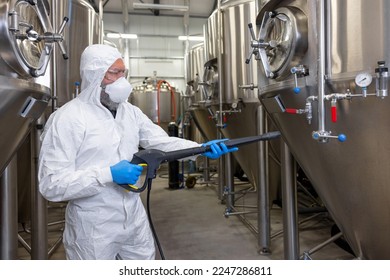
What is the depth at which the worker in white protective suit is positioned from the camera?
39.0 inches

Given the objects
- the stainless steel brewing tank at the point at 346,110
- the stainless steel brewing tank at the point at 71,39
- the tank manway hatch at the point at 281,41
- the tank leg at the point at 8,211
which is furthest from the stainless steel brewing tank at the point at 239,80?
the tank leg at the point at 8,211

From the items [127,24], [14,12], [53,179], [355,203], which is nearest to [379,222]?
[355,203]

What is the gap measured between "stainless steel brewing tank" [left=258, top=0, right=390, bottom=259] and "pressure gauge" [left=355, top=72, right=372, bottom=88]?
4cm

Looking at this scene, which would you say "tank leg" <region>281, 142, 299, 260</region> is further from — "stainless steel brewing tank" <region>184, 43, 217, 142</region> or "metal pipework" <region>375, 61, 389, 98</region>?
"stainless steel brewing tank" <region>184, 43, 217, 142</region>

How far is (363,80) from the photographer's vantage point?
2.85 ft

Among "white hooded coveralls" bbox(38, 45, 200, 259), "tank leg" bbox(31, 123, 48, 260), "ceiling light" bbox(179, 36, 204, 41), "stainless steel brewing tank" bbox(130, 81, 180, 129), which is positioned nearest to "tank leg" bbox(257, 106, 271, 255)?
"white hooded coveralls" bbox(38, 45, 200, 259)

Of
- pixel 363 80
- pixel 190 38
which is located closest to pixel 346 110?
pixel 363 80

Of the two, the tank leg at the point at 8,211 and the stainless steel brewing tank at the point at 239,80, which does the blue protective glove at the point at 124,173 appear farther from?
the stainless steel brewing tank at the point at 239,80

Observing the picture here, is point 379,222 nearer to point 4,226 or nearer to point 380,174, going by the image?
point 380,174

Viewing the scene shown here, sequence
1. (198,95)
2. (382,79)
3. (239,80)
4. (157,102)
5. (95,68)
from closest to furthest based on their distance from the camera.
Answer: (382,79) → (95,68) → (239,80) → (198,95) → (157,102)

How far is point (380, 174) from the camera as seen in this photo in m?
0.94

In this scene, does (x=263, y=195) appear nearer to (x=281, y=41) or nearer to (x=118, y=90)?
(x=281, y=41)

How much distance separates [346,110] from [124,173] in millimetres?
730
